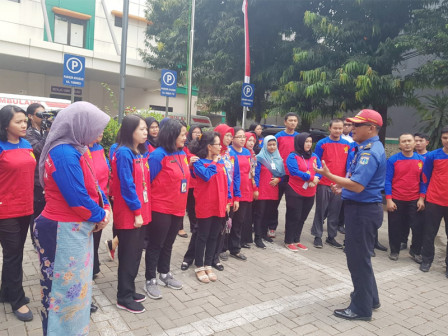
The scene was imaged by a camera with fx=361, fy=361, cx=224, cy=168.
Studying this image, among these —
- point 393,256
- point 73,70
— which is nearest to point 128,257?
point 393,256

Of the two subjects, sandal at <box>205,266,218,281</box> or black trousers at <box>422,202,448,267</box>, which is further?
black trousers at <box>422,202,448,267</box>

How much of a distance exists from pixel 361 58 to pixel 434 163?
5157 millimetres

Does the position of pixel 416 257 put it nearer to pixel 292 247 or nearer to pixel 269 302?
pixel 292 247

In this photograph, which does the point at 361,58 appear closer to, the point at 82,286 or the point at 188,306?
the point at 188,306

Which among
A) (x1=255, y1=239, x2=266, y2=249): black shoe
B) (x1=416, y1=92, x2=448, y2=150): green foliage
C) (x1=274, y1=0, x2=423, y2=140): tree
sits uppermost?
(x1=274, y1=0, x2=423, y2=140): tree

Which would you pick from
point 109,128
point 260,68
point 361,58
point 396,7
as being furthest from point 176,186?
point 260,68

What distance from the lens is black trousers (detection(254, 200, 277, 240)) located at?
5.72 meters

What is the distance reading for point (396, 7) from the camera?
31.3 ft

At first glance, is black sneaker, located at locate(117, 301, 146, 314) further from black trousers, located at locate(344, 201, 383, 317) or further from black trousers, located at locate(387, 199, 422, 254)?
black trousers, located at locate(387, 199, 422, 254)

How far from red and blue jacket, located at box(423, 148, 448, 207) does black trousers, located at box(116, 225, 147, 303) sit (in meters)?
4.11

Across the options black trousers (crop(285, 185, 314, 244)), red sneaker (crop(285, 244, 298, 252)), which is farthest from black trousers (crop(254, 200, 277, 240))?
red sneaker (crop(285, 244, 298, 252))

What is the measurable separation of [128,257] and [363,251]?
226cm

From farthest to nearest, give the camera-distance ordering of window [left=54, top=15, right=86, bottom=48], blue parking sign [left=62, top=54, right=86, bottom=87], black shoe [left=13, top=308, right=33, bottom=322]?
window [left=54, top=15, right=86, bottom=48] → blue parking sign [left=62, top=54, right=86, bottom=87] → black shoe [left=13, top=308, right=33, bottom=322]

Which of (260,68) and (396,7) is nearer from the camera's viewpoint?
(396,7)
